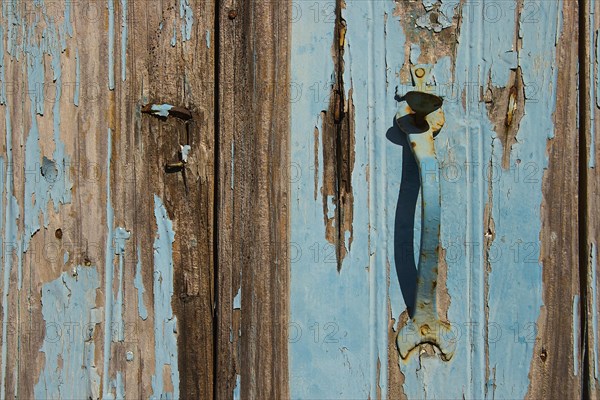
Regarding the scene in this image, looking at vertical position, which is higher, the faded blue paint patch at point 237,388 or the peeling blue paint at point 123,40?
the peeling blue paint at point 123,40

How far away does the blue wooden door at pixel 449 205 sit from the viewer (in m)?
0.90

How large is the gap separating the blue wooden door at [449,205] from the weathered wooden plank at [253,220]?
0.02 meters

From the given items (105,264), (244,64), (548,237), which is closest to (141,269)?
(105,264)

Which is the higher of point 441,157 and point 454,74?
point 454,74

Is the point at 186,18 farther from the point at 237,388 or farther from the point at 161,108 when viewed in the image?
the point at 237,388

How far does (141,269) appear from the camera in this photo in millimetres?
920

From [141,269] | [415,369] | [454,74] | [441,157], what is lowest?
[415,369]

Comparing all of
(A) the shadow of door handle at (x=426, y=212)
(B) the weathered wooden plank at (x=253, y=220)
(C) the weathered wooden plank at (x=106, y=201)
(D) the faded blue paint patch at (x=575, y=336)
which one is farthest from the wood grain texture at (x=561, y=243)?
(C) the weathered wooden plank at (x=106, y=201)

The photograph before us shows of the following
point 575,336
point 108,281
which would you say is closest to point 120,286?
point 108,281

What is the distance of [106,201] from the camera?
922 millimetres

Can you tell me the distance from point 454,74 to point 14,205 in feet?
2.03

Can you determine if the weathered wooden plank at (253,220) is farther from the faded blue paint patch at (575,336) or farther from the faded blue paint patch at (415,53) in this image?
the faded blue paint patch at (575,336)

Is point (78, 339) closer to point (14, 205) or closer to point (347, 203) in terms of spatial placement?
point (14, 205)

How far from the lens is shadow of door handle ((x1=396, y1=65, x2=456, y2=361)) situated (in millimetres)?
834
